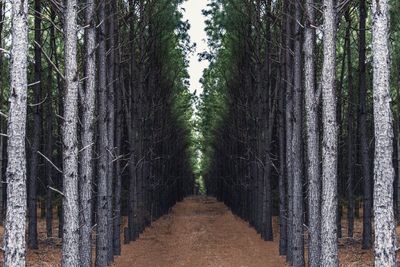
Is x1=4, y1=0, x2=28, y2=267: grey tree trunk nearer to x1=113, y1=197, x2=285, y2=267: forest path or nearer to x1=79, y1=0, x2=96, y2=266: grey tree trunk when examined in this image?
x1=79, y1=0, x2=96, y2=266: grey tree trunk

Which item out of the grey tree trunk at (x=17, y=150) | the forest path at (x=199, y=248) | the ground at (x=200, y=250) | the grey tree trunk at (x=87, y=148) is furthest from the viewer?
the forest path at (x=199, y=248)

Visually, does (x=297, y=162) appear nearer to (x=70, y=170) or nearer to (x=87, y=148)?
(x=87, y=148)

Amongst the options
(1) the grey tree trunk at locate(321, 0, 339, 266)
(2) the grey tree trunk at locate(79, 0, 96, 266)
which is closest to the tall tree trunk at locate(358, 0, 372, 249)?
(1) the grey tree trunk at locate(321, 0, 339, 266)

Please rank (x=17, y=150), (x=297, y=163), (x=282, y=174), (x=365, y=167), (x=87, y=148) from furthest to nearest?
(x=282, y=174)
(x=365, y=167)
(x=297, y=163)
(x=87, y=148)
(x=17, y=150)

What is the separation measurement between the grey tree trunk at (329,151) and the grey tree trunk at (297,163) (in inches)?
146

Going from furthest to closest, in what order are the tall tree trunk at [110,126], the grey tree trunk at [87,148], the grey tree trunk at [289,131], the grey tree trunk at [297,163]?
the tall tree trunk at [110,126] < the grey tree trunk at [289,131] < the grey tree trunk at [297,163] < the grey tree trunk at [87,148]

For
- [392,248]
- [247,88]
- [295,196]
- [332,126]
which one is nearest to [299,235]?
[295,196]

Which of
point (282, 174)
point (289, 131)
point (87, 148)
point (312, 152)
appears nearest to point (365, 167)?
point (282, 174)

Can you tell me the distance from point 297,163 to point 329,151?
12.8 feet

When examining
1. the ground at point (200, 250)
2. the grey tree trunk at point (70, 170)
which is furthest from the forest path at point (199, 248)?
the grey tree trunk at point (70, 170)

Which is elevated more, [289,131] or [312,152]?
[289,131]

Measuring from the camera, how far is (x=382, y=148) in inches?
285

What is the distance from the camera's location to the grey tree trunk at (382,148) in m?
7.15

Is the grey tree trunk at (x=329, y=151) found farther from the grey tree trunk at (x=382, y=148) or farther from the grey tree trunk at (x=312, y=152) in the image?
the grey tree trunk at (x=382, y=148)
